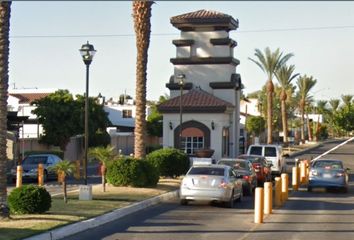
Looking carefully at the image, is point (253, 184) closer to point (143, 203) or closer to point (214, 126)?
point (143, 203)

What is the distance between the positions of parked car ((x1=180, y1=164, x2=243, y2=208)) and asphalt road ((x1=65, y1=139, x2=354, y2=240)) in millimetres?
347

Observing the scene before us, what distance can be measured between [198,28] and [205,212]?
33.2 meters

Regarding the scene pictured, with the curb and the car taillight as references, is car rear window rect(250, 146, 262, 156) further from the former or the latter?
the car taillight

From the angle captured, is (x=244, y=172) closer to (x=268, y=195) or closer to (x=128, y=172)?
(x=128, y=172)

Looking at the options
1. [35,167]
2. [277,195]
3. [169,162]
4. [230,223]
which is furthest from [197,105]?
[230,223]

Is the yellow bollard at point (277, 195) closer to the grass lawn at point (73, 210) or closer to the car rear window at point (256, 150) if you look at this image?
the grass lawn at point (73, 210)

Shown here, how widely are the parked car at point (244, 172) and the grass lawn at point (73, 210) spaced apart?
245 centimetres

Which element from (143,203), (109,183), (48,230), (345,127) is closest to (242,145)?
(345,127)

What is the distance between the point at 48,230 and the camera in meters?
14.5

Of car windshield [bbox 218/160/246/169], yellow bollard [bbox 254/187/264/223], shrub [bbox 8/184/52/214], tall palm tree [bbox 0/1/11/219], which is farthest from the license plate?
tall palm tree [bbox 0/1/11/219]

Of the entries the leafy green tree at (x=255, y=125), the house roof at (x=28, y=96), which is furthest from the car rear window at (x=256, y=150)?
the leafy green tree at (x=255, y=125)

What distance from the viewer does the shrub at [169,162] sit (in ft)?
102

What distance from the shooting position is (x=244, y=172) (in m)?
28.0

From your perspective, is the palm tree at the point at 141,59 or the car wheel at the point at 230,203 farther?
the palm tree at the point at 141,59
